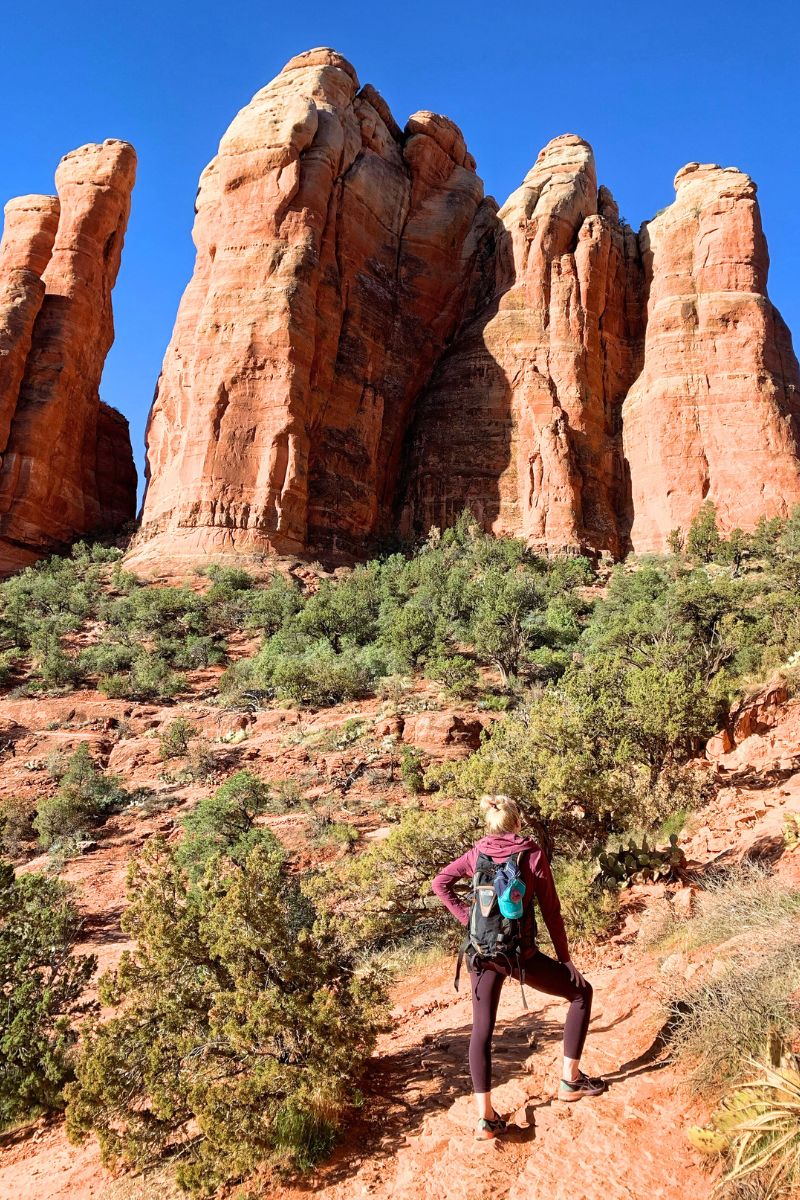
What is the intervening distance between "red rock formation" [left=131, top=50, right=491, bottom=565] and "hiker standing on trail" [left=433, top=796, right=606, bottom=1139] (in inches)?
1014

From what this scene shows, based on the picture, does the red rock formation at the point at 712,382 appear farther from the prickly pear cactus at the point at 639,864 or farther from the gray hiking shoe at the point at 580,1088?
the gray hiking shoe at the point at 580,1088

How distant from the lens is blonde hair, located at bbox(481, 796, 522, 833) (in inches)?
134

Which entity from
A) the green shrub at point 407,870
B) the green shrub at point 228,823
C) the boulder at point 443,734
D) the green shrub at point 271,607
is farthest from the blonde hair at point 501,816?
the green shrub at point 271,607

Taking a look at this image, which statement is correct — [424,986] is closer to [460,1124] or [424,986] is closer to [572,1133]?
[460,1124]

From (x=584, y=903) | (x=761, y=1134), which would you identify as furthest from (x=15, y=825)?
(x=761, y=1134)

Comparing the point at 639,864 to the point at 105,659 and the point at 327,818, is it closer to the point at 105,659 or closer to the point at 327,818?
the point at 327,818

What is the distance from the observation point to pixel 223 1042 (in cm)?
401

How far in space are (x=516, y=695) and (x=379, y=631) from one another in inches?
292

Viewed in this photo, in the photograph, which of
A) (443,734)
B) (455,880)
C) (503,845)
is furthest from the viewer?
(443,734)

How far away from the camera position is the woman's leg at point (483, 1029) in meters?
3.18

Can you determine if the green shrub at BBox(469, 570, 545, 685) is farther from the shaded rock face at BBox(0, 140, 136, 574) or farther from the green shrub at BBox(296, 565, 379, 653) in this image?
the shaded rock face at BBox(0, 140, 136, 574)

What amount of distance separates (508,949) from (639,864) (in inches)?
151

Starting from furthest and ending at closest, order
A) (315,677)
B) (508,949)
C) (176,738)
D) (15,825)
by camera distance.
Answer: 1. (315,677)
2. (176,738)
3. (15,825)
4. (508,949)

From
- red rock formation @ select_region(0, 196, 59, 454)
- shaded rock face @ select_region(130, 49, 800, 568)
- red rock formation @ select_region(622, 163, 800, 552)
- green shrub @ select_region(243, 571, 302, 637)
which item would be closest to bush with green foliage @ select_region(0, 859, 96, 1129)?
green shrub @ select_region(243, 571, 302, 637)
